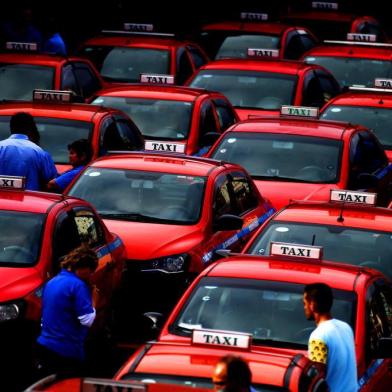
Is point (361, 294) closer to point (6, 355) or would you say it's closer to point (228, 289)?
point (228, 289)

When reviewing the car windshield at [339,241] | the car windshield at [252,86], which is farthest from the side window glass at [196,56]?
the car windshield at [339,241]

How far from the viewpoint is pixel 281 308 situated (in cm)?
1209

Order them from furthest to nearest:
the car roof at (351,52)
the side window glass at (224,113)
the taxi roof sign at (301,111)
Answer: the car roof at (351,52), the side window glass at (224,113), the taxi roof sign at (301,111)

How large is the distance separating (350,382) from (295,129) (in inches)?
363

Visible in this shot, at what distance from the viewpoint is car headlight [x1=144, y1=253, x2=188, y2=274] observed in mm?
15539

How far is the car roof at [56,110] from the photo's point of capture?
776 inches

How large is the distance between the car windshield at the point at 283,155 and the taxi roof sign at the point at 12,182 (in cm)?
486

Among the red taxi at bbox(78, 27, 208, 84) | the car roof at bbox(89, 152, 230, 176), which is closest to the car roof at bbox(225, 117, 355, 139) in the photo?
the car roof at bbox(89, 152, 230, 176)

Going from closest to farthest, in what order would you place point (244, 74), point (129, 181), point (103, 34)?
1. point (129, 181)
2. point (244, 74)
3. point (103, 34)

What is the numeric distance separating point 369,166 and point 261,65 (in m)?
5.27

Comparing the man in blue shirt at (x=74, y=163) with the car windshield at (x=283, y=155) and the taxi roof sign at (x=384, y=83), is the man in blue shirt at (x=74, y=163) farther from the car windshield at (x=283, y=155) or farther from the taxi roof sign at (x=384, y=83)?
the taxi roof sign at (x=384, y=83)

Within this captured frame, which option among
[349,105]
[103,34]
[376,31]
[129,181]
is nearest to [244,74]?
[349,105]

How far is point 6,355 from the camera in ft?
43.2

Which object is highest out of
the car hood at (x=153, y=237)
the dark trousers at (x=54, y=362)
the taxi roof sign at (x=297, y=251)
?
the taxi roof sign at (x=297, y=251)
